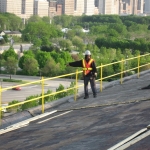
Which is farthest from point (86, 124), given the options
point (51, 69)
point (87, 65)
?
point (51, 69)

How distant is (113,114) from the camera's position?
11.0 m

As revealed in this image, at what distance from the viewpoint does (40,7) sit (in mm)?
188750

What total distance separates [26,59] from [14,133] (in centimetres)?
5818

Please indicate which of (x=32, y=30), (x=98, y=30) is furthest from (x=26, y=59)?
(x=98, y=30)

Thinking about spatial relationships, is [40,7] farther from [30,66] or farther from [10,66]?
[30,66]

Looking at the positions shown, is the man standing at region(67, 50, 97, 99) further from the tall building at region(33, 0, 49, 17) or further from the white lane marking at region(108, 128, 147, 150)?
the tall building at region(33, 0, 49, 17)

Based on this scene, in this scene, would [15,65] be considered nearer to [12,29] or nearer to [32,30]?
[32,30]

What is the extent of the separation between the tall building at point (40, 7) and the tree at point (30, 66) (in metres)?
120

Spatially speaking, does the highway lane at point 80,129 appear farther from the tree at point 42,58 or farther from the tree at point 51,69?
the tree at point 42,58

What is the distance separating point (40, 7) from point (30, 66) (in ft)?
407

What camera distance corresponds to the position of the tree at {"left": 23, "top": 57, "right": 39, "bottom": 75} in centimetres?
6669

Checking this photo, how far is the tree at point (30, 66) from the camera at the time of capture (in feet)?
219

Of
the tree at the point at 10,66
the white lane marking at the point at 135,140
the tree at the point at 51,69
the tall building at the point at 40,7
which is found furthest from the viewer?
the tall building at the point at 40,7

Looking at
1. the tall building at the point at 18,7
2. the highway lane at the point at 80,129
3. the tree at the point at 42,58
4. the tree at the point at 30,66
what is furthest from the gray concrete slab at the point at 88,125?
the tall building at the point at 18,7
